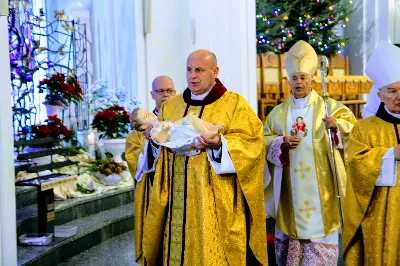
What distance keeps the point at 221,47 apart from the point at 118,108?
1521 millimetres

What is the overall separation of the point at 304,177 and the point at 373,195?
1.44 metres

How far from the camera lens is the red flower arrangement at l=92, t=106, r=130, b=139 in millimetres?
7984

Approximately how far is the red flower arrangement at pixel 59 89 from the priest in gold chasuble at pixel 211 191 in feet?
10.9

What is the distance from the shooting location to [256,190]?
3805mm

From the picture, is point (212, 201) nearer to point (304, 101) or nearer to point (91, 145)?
point (304, 101)

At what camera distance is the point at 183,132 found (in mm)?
3613

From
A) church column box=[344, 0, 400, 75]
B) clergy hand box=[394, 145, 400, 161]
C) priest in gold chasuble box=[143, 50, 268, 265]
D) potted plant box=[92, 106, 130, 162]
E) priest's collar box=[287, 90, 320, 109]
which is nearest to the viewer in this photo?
clergy hand box=[394, 145, 400, 161]

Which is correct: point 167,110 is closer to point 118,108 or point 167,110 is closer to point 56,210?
point 56,210

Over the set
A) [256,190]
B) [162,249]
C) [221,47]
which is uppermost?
[221,47]

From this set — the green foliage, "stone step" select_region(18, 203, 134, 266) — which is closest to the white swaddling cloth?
"stone step" select_region(18, 203, 134, 266)

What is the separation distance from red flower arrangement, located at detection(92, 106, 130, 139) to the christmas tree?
19.4 feet

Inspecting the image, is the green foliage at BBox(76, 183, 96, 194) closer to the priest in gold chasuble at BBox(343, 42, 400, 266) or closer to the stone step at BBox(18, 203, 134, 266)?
the stone step at BBox(18, 203, 134, 266)

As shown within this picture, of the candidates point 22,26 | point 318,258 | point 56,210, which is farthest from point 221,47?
point 318,258

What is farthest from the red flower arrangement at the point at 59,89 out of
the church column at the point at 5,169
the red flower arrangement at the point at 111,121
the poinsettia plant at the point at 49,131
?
the church column at the point at 5,169
